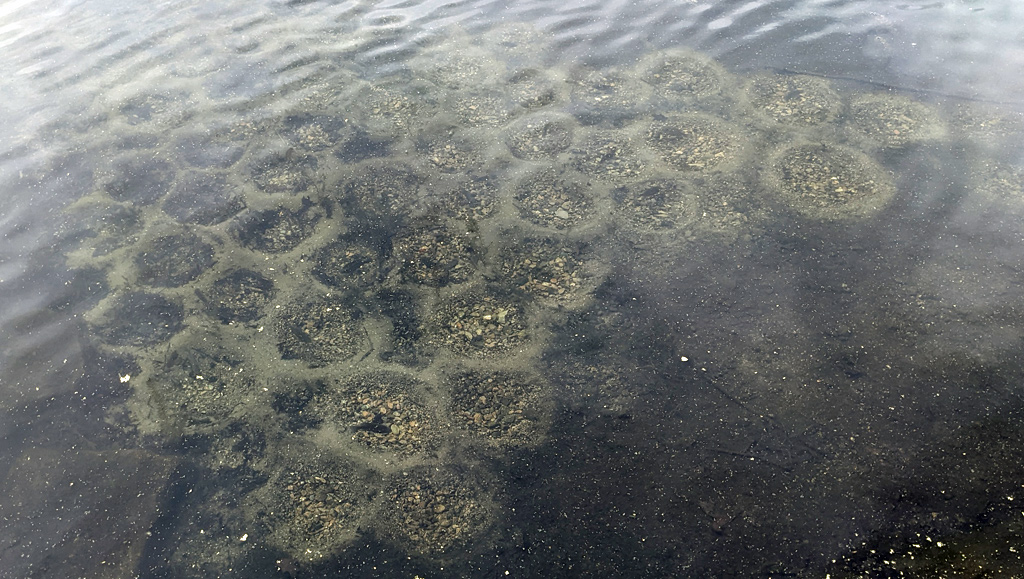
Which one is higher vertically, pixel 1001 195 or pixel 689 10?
pixel 689 10

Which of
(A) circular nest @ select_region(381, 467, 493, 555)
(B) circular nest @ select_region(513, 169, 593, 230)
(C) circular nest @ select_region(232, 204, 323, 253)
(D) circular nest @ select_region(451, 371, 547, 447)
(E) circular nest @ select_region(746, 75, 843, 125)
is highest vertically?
(E) circular nest @ select_region(746, 75, 843, 125)

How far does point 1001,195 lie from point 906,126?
41.0 inches

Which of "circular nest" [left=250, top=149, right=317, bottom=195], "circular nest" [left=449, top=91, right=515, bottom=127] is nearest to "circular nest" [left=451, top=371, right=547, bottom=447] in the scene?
"circular nest" [left=250, top=149, right=317, bottom=195]

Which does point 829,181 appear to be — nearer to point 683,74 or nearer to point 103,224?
point 683,74

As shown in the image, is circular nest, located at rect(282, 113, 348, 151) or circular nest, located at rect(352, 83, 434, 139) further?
circular nest, located at rect(352, 83, 434, 139)

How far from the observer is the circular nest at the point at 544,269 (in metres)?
4.19

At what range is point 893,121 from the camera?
17.6ft

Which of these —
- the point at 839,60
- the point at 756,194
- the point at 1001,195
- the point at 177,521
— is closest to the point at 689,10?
the point at 839,60

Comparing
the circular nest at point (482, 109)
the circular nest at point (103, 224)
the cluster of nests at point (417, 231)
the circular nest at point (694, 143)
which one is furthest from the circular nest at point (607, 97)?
the circular nest at point (103, 224)

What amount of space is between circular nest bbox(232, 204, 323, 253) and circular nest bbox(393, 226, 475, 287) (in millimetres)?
789

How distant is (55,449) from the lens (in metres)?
3.56

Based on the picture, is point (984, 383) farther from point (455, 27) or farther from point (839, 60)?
point (455, 27)

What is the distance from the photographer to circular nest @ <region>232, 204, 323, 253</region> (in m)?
4.66

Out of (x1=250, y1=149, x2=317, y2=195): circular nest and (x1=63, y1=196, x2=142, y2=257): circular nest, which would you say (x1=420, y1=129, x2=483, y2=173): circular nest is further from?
(x1=63, y1=196, x2=142, y2=257): circular nest
